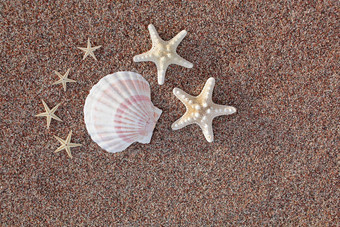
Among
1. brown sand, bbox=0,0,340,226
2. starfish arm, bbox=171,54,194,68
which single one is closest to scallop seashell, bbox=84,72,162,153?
brown sand, bbox=0,0,340,226

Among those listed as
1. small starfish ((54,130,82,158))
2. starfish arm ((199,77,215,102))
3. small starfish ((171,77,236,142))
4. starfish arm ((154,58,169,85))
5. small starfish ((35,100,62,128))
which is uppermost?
starfish arm ((154,58,169,85))

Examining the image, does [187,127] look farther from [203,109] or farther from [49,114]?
[49,114]

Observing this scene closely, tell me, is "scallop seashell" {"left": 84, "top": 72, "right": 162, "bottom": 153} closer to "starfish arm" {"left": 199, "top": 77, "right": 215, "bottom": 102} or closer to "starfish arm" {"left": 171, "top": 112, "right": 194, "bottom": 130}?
"starfish arm" {"left": 171, "top": 112, "right": 194, "bottom": 130}

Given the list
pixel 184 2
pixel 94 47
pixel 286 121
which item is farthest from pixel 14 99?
pixel 286 121

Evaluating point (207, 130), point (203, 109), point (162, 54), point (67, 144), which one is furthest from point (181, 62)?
A: point (67, 144)

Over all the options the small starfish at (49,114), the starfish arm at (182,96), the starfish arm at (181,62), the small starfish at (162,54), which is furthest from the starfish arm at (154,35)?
the small starfish at (49,114)

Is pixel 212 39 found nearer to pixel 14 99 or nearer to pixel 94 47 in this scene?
pixel 94 47
